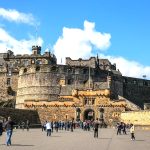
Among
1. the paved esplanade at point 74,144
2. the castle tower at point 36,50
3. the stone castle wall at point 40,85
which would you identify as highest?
the castle tower at point 36,50

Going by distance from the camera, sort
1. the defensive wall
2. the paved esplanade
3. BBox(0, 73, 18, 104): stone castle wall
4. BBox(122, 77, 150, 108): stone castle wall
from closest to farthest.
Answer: the paved esplanade < the defensive wall < BBox(0, 73, 18, 104): stone castle wall < BBox(122, 77, 150, 108): stone castle wall

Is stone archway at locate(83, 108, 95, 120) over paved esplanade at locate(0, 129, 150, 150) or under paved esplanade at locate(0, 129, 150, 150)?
over

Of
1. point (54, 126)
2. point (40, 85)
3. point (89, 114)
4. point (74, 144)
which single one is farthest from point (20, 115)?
point (74, 144)

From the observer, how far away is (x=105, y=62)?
104 meters

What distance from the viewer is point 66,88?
246 ft

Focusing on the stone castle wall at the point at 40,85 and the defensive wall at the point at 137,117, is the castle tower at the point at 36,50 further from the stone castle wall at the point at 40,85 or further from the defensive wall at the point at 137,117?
the defensive wall at the point at 137,117

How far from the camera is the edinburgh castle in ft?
216

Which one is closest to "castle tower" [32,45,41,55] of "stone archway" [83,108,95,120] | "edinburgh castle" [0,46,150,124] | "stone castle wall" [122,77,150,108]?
"edinburgh castle" [0,46,150,124]

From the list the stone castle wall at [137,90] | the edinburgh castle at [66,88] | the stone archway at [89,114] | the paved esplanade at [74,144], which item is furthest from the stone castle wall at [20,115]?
the stone castle wall at [137,90]

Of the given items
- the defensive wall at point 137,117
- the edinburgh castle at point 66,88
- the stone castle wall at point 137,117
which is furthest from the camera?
the edinburgh castle at point 66,88

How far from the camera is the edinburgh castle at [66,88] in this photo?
216ft

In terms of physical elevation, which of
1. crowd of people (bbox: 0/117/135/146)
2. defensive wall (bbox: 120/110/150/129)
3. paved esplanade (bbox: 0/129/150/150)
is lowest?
paved esplanade (bbox: 0/129/150/150)

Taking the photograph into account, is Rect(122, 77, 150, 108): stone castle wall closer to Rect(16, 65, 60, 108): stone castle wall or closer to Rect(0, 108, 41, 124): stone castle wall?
Rect(16, 65, 60, 108): stone castle wall

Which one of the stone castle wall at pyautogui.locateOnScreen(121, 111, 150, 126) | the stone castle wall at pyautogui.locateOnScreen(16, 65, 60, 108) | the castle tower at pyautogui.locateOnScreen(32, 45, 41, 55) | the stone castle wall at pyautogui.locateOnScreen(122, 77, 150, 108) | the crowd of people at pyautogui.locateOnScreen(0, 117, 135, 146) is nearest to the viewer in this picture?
the crowd of people at pyautogui.locateOnScreen(0, 117, 135, 146)
